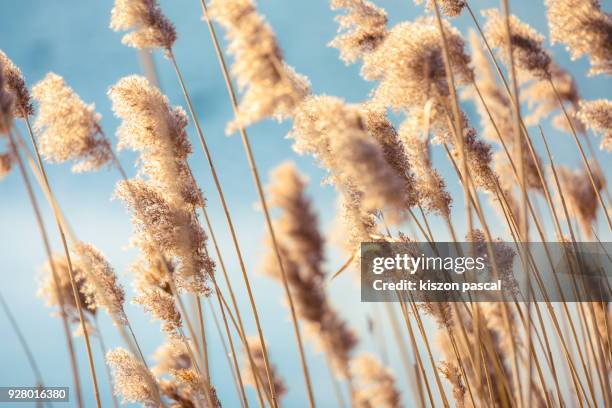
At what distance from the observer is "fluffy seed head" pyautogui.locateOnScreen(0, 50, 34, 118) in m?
2.27

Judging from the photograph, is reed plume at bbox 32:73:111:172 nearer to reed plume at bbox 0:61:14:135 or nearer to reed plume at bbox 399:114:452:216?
reed plume at bbox 0:61:14:135

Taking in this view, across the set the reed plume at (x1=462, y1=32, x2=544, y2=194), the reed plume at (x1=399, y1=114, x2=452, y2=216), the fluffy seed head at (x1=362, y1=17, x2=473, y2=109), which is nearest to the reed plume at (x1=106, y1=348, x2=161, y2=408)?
the reed plume at (x1=399, y1=114, x2=452, y2=216)

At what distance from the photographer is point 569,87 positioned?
3.24m

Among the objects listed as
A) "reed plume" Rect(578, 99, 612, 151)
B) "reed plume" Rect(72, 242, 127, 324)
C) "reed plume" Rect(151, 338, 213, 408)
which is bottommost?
"reed plume" Rect(151, 338, 213, 408)

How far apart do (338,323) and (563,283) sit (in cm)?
188

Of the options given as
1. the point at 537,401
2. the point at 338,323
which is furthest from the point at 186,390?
the point at 537,401

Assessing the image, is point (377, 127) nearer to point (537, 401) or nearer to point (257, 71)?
point (257, 71)

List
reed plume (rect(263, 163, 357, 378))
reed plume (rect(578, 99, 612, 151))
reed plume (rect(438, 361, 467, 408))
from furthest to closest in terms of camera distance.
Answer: reed plume (rect(578, 99, 612, 151)) < reed plume (rect(438, 361, 467, 408)) < reed plume (rect(263, 163, 357, 378))

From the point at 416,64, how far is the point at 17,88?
1.81 meters

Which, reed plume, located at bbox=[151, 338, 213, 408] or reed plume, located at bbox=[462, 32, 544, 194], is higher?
reed plume, located at bbox=[462, 32, 544, 194]

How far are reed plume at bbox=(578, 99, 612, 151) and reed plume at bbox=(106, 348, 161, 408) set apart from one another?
9.29 feet

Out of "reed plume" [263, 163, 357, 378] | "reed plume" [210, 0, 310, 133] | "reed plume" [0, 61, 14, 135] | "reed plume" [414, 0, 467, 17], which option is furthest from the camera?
"reed plume" [414, 0, 467, 17]

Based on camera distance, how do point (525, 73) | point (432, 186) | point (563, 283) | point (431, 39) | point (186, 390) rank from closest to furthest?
1. point (431, 39)
2. point (186, 390)
3. point (432, 186)
4. point (563, 283)
5. point (525, 73)

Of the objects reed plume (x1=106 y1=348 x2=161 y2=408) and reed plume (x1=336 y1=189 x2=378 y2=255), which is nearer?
reed plume (x1=336 y1=189 x2=378 y2=255)
